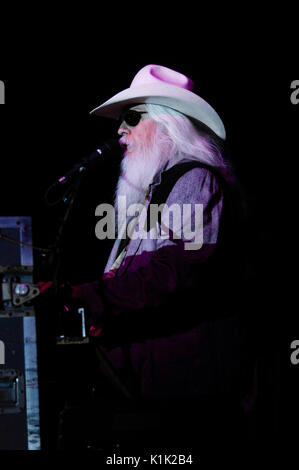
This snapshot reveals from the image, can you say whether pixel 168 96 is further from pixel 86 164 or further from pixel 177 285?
pixel 177 285

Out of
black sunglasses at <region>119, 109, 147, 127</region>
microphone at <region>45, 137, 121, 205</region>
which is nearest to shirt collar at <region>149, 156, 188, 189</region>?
black sunglasses at <region>119, 109, 147, 127</region>

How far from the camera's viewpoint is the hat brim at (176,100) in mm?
2365

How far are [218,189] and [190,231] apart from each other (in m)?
0.23

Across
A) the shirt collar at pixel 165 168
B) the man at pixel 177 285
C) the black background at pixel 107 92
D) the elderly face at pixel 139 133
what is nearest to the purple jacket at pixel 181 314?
the man at pixel 177 285

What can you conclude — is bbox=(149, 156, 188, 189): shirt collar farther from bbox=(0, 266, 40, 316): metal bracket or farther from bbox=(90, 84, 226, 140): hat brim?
bbox=(0, 266, 40, 316): metal bracket

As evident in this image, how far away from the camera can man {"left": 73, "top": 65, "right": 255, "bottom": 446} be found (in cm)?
192

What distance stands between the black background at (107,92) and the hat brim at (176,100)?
414mm

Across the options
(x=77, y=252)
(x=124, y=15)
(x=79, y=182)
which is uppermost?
(x=124, y=15)

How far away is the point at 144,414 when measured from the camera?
1747 mm

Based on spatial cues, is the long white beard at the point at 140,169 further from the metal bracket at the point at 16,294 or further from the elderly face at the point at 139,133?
the metal bracket at the point at 16,294

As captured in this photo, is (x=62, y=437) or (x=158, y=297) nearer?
(x=62, y=437)

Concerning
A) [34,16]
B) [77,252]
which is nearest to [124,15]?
[34,16]

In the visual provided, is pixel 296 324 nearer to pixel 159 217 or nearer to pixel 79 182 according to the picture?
pixel 159 217

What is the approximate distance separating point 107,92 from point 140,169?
2.24ft
